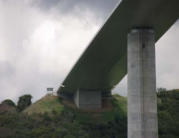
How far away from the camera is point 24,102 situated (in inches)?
3164

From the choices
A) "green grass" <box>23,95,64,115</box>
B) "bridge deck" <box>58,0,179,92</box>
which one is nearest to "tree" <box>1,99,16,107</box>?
"green grass" <box>23,95,64,115</box>

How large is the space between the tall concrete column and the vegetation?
17.8 meters

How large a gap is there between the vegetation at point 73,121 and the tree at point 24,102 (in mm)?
5012

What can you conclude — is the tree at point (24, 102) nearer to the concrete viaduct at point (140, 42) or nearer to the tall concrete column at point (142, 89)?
the concrete viaduct at point (140, 42)

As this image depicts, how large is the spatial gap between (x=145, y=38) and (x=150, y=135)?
35.6 ft

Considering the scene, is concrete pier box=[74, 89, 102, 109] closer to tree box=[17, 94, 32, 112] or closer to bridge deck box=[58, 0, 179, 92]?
bridge deck box=[58, 0, 179, 92]

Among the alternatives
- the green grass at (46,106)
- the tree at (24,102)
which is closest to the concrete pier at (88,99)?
the green grass at (46,106)

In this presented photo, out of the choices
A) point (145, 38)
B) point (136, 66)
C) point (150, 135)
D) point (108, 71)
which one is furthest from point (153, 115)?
point (108, 71)

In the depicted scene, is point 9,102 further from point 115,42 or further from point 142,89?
point 142,89

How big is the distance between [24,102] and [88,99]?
16588 mm

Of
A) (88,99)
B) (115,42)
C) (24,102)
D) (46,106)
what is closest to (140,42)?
(115,42)

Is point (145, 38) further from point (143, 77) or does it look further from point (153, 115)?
point (153, 115)

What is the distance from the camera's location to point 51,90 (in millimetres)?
79000

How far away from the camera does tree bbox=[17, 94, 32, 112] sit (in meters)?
79.6
